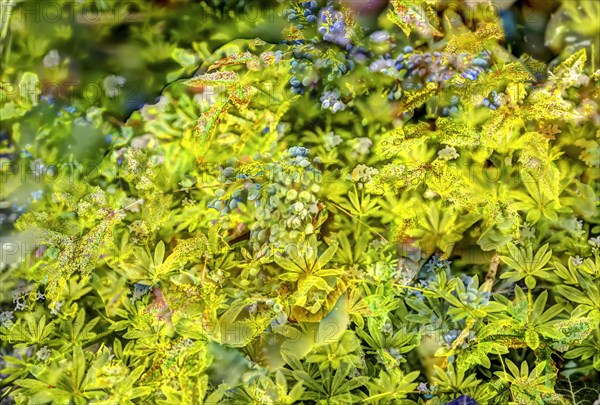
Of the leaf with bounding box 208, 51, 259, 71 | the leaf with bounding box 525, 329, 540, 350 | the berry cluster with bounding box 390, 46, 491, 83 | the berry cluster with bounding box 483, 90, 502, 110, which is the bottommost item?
the leaf with bounding box 525, 329, 540, 350

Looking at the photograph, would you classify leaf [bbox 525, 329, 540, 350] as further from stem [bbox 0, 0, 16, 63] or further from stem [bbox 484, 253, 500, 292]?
stem [bbox 0, 0, 16, 63]

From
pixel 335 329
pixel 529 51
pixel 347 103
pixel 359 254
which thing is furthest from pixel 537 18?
pixel 335 329

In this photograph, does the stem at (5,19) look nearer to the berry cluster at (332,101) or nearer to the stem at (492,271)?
the berry cluster at (332,101)

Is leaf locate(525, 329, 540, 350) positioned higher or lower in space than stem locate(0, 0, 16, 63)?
lower

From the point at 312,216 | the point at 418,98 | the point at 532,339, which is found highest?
the point at 418,98

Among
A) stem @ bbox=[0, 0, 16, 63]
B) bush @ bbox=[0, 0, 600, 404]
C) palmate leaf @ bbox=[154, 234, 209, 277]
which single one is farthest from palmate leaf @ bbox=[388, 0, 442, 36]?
stem @ bbox=[0, 0, 16, 63]

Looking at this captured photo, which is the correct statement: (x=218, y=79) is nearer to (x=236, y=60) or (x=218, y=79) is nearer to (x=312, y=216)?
(x=236, y=60)

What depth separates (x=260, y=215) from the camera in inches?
32.8

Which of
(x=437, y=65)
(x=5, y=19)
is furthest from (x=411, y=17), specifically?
(x=5, y=19)

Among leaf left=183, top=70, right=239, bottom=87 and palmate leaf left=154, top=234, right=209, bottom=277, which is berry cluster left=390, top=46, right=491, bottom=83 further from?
palmate leaf left=154, top=234, right=209, bottom=277

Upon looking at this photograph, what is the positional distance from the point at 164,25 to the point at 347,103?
296mm

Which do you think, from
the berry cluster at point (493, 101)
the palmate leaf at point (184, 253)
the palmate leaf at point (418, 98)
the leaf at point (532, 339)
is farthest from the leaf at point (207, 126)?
the leaf at point (532, 339)

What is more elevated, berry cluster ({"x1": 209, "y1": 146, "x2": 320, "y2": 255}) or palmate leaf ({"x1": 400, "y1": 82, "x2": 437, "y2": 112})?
palmate leaf ({"x1": 400, "y1": 82, "x2": 437, "y2": 112})

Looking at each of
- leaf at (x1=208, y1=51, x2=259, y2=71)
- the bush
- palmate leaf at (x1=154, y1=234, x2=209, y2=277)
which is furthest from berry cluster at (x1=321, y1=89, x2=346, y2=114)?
palmate leaf at (x1=154, y1=234, x2=209, y2=277)
